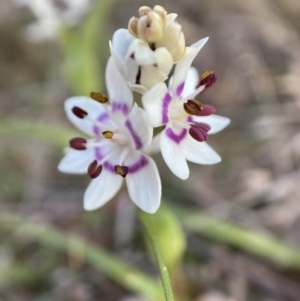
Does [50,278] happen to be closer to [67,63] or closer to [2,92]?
[67,63]

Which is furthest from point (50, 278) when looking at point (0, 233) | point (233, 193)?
point (233, 193)

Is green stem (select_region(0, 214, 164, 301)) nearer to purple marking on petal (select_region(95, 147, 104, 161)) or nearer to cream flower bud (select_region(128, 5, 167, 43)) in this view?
purple marking on petal (select_region(95, 147, 104, 161))

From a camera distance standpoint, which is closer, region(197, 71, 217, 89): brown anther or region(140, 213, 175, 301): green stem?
region(140, 213, 175, 301): green stem

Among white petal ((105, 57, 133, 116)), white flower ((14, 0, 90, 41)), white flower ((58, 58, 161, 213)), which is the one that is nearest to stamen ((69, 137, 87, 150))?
white flower ((58, 58, 161, 213))

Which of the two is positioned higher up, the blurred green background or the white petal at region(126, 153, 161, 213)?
the white petal at region(126, 153, 161, 213)

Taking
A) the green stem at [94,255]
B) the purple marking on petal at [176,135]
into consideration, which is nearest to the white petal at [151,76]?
the purple marking on petal at [176,135]

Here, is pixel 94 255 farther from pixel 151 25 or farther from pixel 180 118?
pixel 151 25
